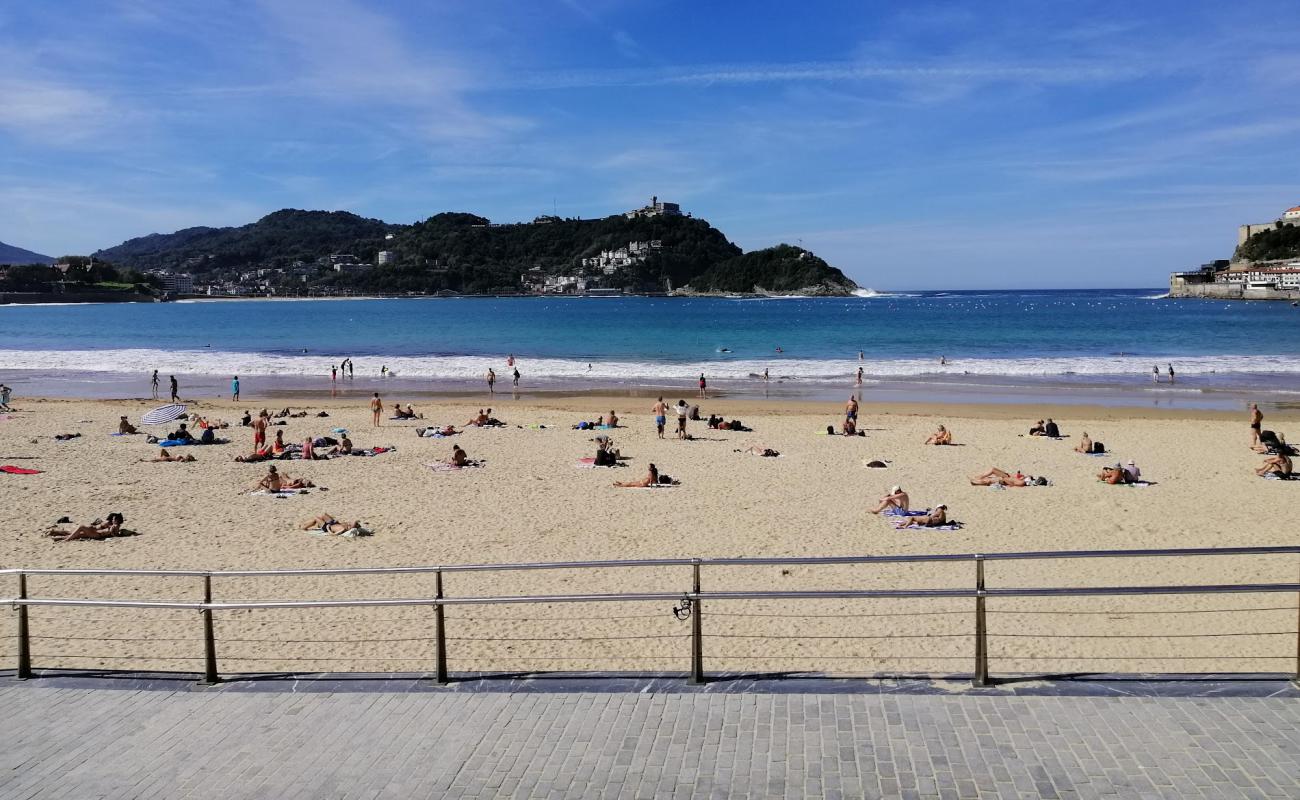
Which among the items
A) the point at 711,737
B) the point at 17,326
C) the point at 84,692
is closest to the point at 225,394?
the point at 84,692

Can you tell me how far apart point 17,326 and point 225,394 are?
246 ft

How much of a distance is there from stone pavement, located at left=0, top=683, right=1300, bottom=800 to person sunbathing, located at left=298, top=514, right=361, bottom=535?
7.30 metres

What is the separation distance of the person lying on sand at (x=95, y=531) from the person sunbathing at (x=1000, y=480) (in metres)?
13.6

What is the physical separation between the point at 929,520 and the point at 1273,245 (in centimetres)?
17798

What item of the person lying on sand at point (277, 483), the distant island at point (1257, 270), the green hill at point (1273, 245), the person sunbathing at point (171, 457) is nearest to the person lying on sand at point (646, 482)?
the person lying on sand at point (277, 483)

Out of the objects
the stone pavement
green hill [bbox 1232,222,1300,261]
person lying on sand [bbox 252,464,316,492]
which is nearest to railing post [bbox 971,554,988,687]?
the stone pavement

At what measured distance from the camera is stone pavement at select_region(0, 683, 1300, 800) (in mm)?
4121

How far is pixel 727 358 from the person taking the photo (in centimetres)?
5094

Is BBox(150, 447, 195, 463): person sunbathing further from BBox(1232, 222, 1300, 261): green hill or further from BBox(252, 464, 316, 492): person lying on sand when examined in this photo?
BBox(1232, 222, 1300, 261): green hill

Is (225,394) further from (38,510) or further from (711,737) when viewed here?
(711,737)

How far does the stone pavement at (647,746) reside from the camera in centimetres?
412

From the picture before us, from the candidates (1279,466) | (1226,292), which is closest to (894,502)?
(1279,466)

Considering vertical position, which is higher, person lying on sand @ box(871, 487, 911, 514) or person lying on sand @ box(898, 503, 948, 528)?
person lying on sand @ box(871, 487, 911, 514)

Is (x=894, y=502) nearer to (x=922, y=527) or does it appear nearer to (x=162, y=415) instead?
(x=922, y=527)
